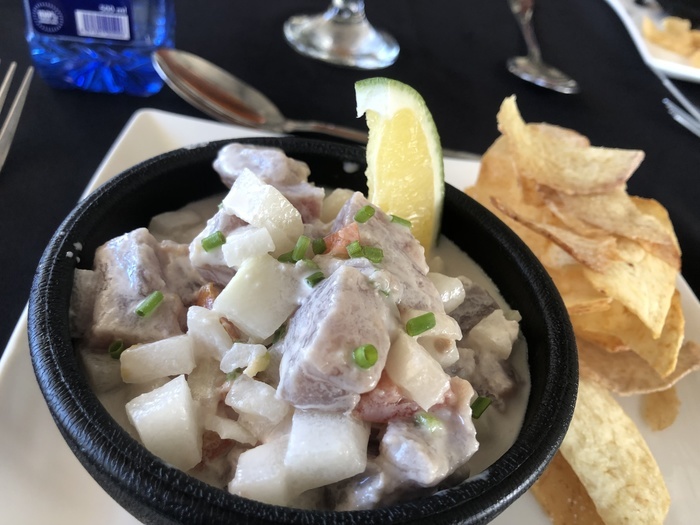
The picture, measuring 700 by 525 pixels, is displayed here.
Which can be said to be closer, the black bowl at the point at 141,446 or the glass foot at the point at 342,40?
the black bowl at the point at 141,446

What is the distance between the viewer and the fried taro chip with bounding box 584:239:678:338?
62.4 inches

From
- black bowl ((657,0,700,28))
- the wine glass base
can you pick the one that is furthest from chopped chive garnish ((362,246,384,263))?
black bowl ((657,0,700,28))

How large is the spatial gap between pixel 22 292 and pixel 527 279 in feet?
4.03

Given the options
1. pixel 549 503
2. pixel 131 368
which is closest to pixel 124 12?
pixel 131 368

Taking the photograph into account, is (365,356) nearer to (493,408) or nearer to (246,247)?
(246,247)

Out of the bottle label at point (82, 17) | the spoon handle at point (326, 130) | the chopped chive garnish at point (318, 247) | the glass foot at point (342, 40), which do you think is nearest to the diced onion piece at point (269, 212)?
the chopped chive garnish at point (318, 247)

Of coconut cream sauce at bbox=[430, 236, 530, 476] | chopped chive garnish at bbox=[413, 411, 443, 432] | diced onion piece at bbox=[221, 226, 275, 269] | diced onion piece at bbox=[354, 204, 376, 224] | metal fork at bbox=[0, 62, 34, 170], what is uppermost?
diced onion piece at bbox=[354, 204, 376, 224]

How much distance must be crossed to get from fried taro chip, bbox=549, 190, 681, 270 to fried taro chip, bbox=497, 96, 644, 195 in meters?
0.03

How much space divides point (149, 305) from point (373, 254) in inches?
16.0

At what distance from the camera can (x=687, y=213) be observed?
2.37 m

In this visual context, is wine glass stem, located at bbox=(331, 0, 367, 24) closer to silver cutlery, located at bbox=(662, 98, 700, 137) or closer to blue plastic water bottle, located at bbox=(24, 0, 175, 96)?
blue plastic water bottle, located at bbox=(24, 0, 175, 96)

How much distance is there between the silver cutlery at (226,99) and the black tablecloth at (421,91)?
120 millimetres

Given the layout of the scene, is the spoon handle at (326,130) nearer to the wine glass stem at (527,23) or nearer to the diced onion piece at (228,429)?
the wine glass stem at (527,23)

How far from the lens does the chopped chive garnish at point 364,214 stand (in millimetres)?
1193
